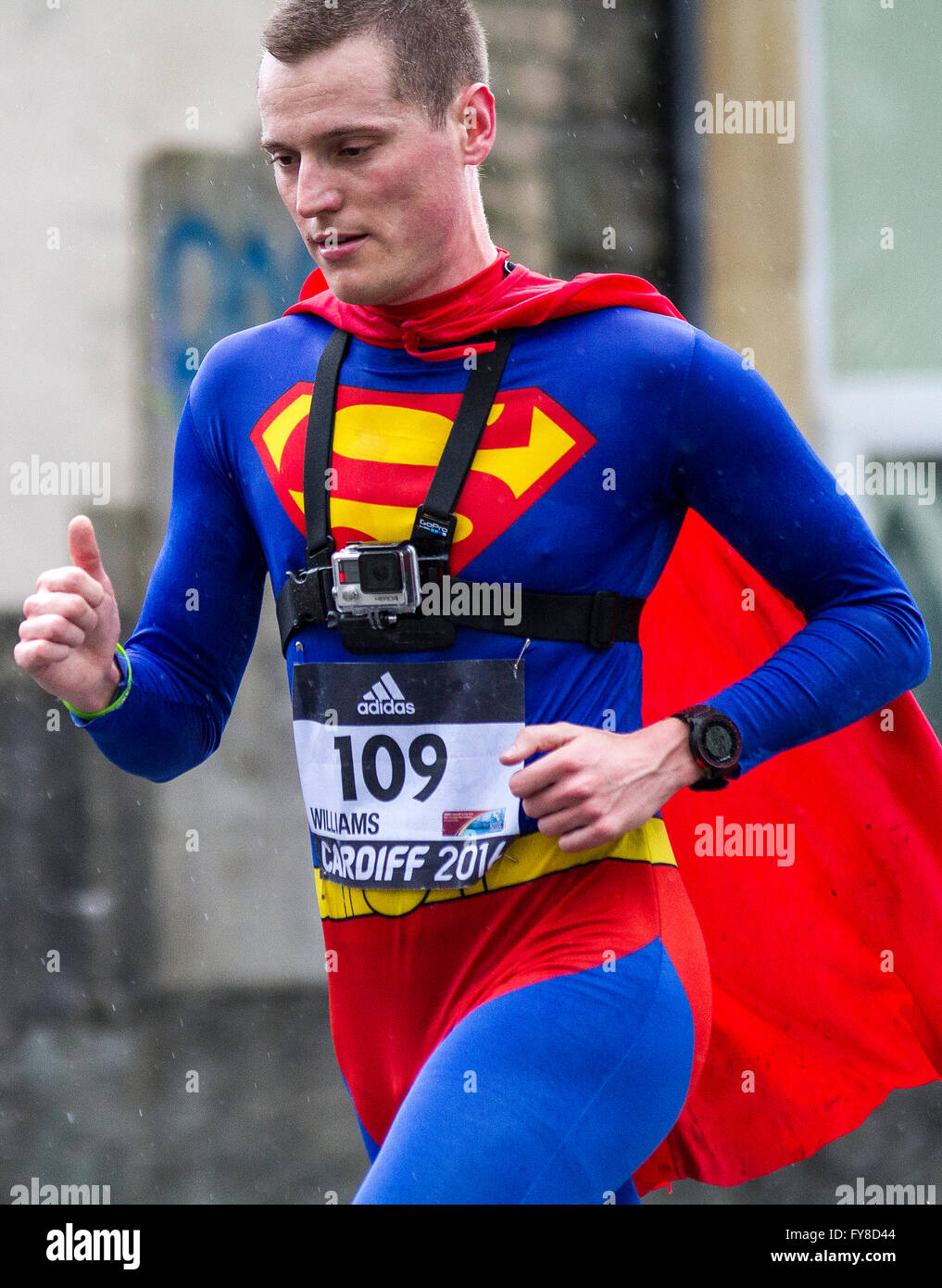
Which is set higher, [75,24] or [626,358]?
[75,24]

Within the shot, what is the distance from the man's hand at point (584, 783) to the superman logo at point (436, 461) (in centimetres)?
35

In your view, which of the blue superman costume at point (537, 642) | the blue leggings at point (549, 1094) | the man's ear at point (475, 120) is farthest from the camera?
the man's ear at point (475, 120)

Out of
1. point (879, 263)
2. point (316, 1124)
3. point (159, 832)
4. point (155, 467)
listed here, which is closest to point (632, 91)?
point (879, 263)

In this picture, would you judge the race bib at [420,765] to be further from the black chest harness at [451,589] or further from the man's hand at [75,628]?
the man's hand at [75,628]

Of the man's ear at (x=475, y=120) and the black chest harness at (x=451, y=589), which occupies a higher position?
the man's ear at (x=475, y=120)

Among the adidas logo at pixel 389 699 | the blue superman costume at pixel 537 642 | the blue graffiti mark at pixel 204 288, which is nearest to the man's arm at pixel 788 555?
the blue superman costume at pixel 537 642

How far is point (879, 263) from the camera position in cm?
662

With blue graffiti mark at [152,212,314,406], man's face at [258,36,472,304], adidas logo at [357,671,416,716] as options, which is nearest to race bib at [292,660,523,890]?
adidas logo at [357,671,416,716]

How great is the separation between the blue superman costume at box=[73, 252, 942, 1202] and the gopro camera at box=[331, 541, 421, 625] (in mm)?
78

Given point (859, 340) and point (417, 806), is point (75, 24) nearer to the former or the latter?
point (859, 340)

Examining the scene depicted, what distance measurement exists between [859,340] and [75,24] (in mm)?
3145

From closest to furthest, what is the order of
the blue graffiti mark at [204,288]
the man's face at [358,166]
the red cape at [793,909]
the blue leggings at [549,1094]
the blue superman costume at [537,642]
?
1. the blue leggings at [549,1094]
2. the blue superman costume at [537,642]
3. the man's face at [358,166]
4. the red cape at [793,909]
5. the blue graffiti mark at [204,288]

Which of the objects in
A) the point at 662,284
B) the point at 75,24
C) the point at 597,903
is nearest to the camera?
the point at 597,903

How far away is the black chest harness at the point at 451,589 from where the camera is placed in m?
2.37
